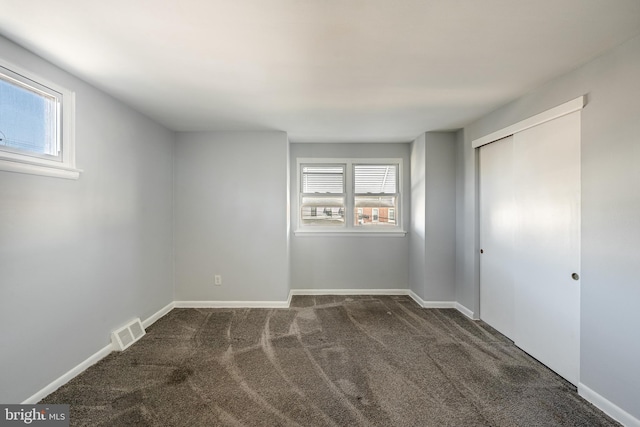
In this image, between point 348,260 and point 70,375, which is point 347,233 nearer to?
point 348,260

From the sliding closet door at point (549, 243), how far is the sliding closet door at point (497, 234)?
0.42ft

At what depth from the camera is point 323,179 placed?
15.6ft

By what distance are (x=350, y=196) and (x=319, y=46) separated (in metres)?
3.02

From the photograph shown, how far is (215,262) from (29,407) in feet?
7.39

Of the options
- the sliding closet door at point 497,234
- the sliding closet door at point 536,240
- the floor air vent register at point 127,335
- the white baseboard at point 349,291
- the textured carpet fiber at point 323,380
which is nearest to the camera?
the textured carpet fiber at point 323,380

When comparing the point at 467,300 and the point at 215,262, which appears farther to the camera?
the point at 215,262

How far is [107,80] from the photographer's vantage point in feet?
7.98

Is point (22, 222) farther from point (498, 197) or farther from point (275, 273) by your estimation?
point (498, 197)

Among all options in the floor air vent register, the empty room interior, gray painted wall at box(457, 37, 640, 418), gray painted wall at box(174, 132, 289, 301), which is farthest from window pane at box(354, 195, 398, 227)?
the floor air vent register

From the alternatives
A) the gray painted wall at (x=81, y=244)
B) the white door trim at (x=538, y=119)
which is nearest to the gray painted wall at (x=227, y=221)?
the gray painted wall at (x=81, y=244)

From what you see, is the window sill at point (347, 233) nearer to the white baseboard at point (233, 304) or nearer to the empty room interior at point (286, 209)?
the empty room interior at point (286, 209)

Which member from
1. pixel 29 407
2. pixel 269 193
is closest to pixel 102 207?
pixel 29 407

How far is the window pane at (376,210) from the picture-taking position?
4770 millimetres

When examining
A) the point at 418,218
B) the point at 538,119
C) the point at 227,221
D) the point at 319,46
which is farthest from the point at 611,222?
the point at 227,221
